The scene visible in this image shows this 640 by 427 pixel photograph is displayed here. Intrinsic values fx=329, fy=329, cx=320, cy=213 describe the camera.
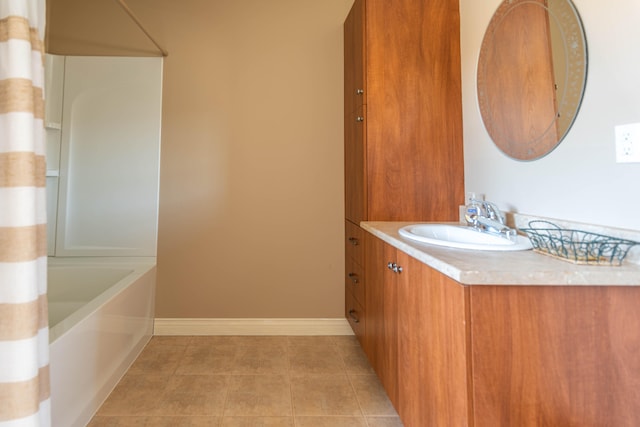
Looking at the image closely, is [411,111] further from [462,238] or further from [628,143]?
[628,143]

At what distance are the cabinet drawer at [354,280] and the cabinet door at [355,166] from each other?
0.99ft

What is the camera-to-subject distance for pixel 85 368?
1.49 m

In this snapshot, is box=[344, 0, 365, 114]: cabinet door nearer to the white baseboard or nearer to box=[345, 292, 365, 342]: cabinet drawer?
box=[345, 292, 365, 342]: cabinet drawer

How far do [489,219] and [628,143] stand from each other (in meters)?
0.53

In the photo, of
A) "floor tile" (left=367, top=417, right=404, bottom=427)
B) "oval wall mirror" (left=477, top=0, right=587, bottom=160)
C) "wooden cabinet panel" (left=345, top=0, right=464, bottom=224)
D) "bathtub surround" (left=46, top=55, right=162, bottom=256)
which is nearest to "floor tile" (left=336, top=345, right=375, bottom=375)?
"floor tile" (left=367, top=417, right=404, bottom=427)

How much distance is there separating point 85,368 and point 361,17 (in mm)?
2327

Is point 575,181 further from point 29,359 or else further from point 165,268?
point 165,268

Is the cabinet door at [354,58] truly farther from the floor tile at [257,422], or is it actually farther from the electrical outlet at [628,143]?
the floor tile at [257,422]

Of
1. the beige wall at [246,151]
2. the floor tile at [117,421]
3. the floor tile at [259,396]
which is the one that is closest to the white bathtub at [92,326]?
the floor tile at [117,421]

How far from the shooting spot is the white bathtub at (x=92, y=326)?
1.35 metres

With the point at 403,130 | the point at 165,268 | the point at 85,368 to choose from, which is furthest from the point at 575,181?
the point at 165,268

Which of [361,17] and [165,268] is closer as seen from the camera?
[361,17]

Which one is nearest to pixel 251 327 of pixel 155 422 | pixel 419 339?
pixel 155 422

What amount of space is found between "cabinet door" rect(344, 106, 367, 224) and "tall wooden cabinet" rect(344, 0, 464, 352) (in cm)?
2
